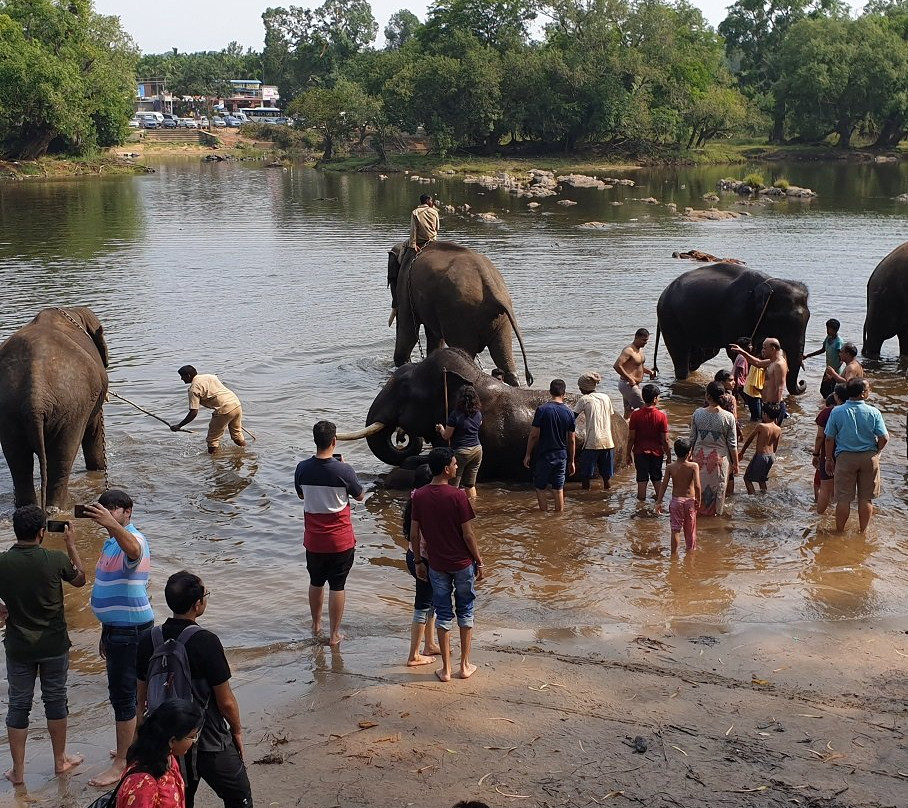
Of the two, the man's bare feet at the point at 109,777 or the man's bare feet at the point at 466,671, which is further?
the man's bare feet at the point at 466,671

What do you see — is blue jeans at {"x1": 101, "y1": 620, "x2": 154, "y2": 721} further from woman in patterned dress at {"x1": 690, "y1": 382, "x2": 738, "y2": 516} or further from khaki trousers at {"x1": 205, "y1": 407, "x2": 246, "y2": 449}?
khaki trousers at {"x1": 205, "y1": 407, "x2": 246, "y2": 449}

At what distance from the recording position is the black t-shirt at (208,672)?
4.59 meters

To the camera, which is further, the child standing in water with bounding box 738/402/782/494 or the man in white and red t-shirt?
the child standing in water with bounding box 738/402/782/494

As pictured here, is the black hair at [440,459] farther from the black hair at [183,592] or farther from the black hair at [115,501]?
the black hair at [183,592]

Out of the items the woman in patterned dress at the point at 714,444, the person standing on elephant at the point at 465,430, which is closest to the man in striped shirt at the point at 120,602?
the person standing on elephant at the point at 465,430

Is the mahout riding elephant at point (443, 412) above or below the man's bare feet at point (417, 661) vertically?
above

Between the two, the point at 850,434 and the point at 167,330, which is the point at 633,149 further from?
the point at 850,434

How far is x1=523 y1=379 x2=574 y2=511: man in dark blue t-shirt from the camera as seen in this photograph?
9.46 meters

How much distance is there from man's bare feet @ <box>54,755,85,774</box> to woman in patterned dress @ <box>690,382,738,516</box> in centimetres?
542

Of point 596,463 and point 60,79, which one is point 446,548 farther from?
point 60,79

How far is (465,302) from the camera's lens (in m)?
13.1

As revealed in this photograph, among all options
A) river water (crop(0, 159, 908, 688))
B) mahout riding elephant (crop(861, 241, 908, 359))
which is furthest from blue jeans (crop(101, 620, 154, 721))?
mahout riding elephant (crop(861, 241, 908, 359))

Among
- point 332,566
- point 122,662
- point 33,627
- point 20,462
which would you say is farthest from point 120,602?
point 20,462

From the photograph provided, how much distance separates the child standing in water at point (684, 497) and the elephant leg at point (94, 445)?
5.93 metres
